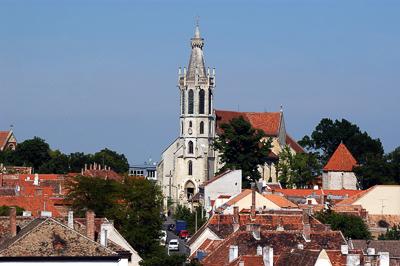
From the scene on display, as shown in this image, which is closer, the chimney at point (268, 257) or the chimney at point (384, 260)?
the chimney at point (384, 260)

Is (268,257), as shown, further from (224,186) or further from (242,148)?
(242,148)

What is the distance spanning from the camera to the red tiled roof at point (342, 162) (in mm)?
180375

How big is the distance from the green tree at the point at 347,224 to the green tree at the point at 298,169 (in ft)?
244

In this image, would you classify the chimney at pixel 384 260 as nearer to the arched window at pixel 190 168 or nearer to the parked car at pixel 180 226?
the parked car at pixel 180 226

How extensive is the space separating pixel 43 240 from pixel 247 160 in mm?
107037

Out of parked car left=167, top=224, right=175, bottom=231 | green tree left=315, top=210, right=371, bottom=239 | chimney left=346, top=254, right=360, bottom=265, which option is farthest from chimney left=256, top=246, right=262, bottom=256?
parked car left=167, top=224, right=175, bottom=231

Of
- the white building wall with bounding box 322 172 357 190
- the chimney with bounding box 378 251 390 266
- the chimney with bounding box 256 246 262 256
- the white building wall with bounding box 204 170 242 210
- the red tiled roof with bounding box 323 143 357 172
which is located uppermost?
the red tiled roof with bounding box 323 143 357 172

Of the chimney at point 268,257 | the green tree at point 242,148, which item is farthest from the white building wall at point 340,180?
the chimney at point 268,257

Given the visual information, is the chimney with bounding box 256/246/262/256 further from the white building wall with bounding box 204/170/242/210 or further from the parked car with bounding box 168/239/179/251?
the white building wall with bounding box 204/170/242/210

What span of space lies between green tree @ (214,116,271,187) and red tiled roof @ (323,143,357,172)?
9511 millimetres

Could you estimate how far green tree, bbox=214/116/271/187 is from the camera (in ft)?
557

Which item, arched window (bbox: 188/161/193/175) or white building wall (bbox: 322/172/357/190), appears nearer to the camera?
white building wall (bbox: 322/172/357/190)

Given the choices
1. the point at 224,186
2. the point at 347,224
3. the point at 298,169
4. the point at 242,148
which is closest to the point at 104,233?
the point at 347,224

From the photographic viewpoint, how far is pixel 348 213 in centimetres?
11875
